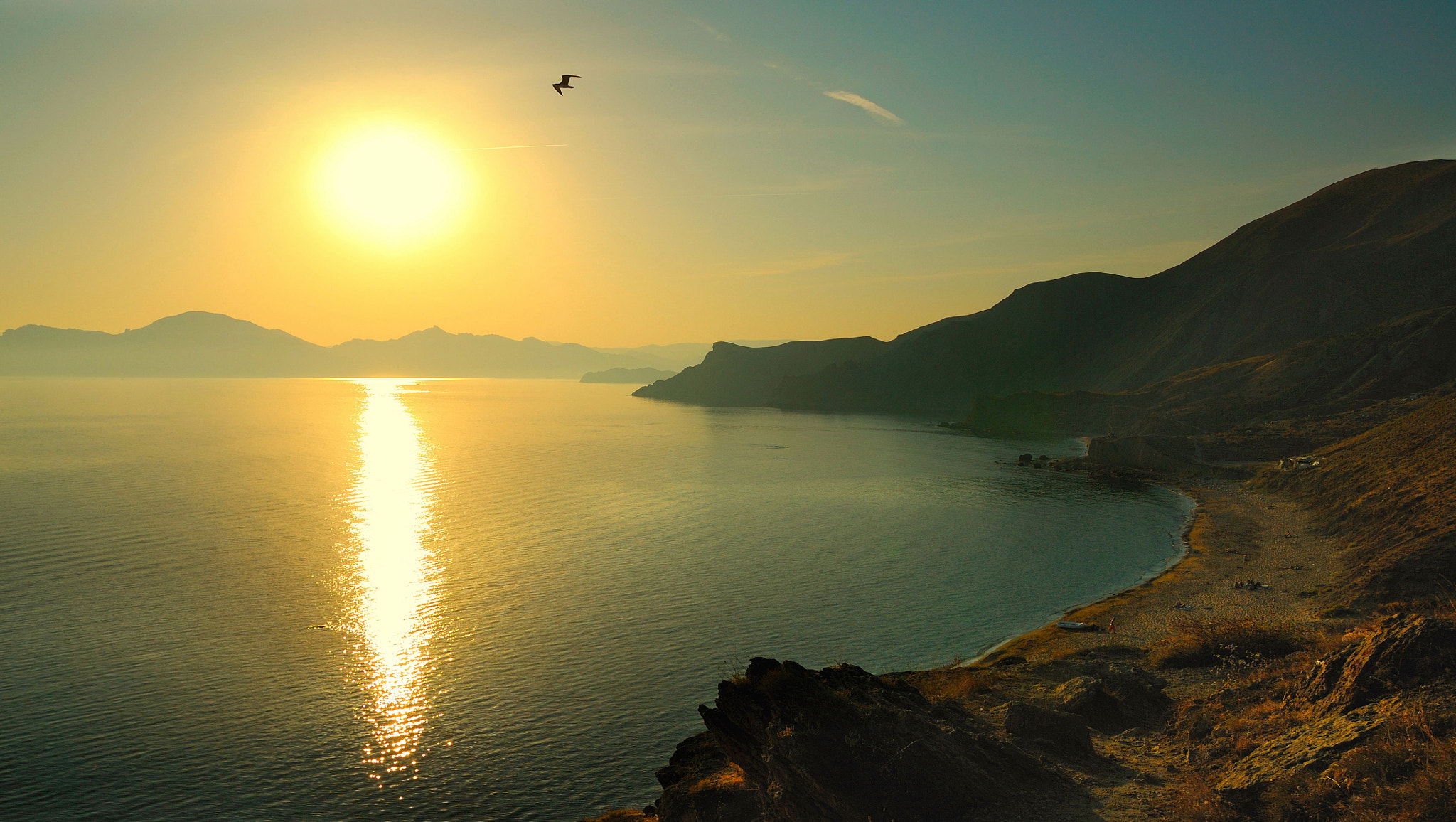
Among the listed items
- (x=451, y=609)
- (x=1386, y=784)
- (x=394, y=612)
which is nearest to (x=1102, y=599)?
(x=1386, y=784)

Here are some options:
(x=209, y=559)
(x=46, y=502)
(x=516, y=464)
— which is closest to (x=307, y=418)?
(x=516, y=464)

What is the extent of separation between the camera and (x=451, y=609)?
34250mm

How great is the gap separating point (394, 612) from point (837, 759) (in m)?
26.9

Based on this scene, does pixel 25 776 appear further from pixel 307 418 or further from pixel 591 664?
pixel 307 418

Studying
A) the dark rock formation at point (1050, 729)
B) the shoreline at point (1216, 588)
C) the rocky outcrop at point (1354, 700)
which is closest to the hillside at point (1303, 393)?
the shoreline at point (1216, 588)

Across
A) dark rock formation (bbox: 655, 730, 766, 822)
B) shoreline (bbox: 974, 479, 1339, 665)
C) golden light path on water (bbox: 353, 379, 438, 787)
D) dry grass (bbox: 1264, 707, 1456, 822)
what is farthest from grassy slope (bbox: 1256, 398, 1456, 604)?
golden light path on water (bbox: 353, 379, 438, 787)

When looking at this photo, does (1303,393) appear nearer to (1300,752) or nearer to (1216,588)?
(1216,588)

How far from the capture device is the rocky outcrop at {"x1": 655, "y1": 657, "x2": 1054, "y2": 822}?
1295 centimetres

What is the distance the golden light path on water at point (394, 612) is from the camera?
21750 millimetres

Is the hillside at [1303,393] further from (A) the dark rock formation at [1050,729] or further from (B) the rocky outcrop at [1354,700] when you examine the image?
(A) the dark rock formation at [1050,729]

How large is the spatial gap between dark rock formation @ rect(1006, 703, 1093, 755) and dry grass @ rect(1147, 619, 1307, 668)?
7.33 metres

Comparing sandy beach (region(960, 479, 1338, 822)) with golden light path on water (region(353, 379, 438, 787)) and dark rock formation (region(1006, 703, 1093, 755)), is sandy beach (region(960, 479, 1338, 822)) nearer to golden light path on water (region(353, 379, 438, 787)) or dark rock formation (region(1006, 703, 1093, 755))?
dark rock formation (region(1006, 703, 1093, 755))

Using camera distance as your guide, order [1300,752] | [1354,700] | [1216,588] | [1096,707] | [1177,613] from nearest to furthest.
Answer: [1300,752]
[1354,700]
[1096,707]
[1177,613]
[1216,588]

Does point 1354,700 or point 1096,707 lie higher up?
point 1354,700
